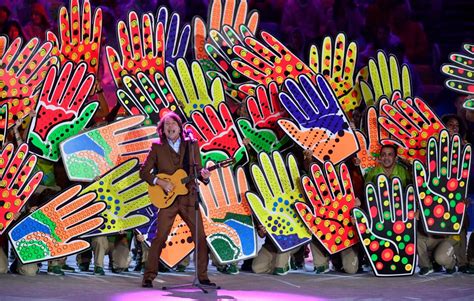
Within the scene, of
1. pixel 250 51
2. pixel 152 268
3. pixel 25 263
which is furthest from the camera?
pixel 250 51

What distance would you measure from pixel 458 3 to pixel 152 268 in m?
5.88

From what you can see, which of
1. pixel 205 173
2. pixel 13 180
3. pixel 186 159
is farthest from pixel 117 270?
pixel 205 173

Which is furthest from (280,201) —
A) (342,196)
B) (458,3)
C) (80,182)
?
(458,3)

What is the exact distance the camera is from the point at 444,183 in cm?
902

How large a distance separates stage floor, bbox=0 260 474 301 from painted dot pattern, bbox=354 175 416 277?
14 centimetres

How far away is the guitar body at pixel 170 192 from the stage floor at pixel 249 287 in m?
0.71

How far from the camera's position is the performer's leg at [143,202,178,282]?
792 cm

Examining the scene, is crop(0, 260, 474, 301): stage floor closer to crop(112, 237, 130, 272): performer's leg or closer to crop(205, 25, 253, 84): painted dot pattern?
crop(112, 237, 130, 272): performer's leg

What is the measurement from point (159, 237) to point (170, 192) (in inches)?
14.9

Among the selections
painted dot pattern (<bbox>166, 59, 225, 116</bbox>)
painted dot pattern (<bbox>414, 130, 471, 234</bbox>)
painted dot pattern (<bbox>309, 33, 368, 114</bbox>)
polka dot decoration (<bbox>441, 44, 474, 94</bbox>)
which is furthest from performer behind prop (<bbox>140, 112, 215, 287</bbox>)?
polka dot decoration (<bbox>441, 44, 474, 94</bbox>)

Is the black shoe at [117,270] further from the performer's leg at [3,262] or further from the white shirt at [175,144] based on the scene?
the white shirt at [175,144]

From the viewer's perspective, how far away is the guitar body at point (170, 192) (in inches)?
311

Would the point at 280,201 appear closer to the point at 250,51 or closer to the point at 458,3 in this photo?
the point at 250,51

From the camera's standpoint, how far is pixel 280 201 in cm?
895
